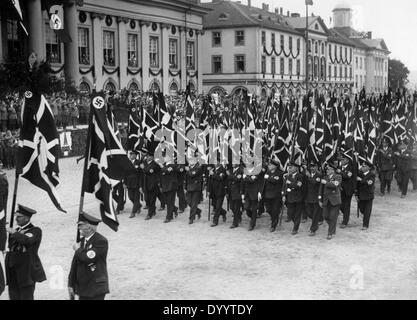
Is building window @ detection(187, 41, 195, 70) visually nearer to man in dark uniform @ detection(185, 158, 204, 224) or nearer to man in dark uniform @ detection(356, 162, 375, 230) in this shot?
man in dark uniform @ detection(185, 158, 204, 224)

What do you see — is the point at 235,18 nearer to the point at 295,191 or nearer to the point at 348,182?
the point at 348,182

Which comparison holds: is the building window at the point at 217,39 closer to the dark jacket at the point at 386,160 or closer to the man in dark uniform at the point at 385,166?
the man in dark uniform at the point at 385,166

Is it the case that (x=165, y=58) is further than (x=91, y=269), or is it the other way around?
(x=165, y=58)

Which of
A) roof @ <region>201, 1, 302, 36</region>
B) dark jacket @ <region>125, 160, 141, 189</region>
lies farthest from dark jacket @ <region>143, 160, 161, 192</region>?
roof @ <region>201, 1, 302, 36</region>

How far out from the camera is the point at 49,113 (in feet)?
30.7

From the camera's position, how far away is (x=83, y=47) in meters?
41.0

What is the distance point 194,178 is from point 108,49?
30.2 metres

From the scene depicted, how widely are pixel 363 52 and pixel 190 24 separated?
53.6 meters

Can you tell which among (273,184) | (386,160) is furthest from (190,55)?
(273,184)

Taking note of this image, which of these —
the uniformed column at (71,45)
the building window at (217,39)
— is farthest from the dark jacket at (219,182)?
the building window at (217,39)

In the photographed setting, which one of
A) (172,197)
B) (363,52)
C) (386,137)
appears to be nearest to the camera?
(172,197)
